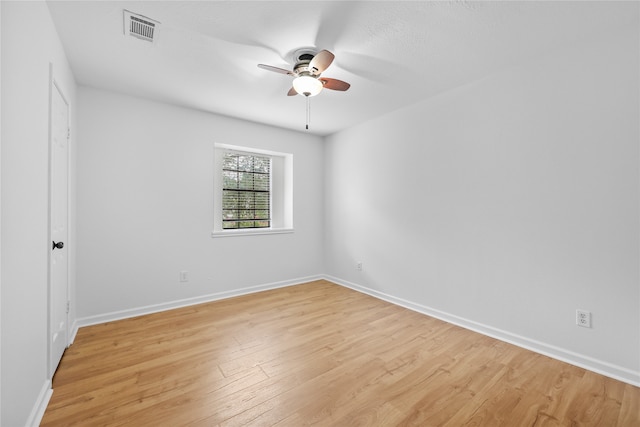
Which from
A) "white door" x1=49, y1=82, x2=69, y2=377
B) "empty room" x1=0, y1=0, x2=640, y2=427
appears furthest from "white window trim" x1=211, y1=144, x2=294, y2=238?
"white door" x1=49, y1=82, x2=69, y2=377

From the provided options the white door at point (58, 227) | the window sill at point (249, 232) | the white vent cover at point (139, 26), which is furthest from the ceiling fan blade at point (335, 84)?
the window sill at point (249, 232)

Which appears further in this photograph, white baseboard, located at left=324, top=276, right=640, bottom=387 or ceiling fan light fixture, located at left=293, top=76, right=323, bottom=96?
ceiling fan light fixture, located at left=293, top=76, right=323, bottom=96

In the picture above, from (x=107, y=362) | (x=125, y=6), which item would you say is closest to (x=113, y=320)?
(x=107, y=362)

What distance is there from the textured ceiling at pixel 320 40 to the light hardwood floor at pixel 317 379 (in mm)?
2544

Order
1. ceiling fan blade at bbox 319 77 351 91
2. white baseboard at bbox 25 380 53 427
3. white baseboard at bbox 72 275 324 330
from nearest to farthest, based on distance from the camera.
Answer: white baseboard at bbox 25 380 53 427
ceiling fan blade at bbox 319 77 351 91
white baseboard at bbox 72 275 324 330

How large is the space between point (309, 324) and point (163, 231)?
211cm

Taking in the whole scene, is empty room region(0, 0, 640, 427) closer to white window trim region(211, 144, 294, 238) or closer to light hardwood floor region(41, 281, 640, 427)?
light hardwood floor region(41, 281, 640, 427)

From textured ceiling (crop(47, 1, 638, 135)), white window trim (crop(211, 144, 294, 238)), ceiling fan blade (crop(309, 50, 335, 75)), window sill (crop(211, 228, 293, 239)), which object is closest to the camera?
textured ceiling (crop(47, 1, 638, 135))

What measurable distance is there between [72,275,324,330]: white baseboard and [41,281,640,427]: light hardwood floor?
121 millimetres

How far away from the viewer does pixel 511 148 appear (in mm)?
2547

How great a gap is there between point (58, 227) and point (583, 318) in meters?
4.22

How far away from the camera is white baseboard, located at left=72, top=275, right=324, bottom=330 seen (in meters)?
2.88

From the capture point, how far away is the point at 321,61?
203 cm

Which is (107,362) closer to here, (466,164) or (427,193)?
(427,193)
